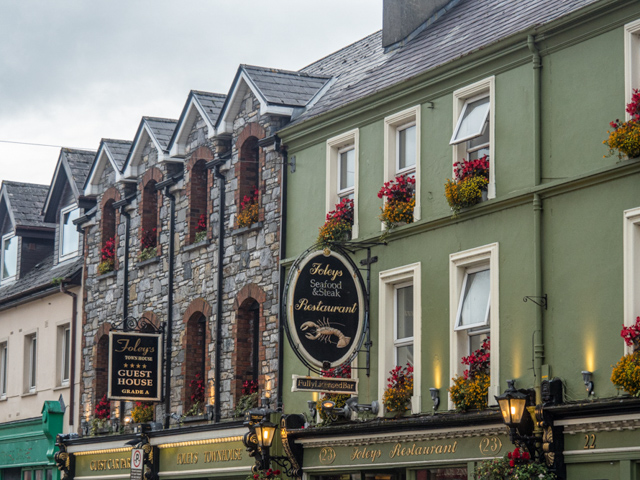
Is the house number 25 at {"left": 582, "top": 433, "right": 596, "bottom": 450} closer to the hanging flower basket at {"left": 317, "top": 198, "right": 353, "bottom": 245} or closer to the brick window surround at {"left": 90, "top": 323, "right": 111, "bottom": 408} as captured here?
the hanging flower basket at {"left": 317, "top": 198, "right": 353, "bottom": 245}

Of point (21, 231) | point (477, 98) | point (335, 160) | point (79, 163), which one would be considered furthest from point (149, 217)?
point (477, 98)

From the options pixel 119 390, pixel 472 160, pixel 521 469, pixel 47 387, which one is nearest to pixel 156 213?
pixel 119 390

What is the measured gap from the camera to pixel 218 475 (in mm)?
25125

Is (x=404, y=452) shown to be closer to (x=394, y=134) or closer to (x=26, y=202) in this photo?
(x=394, y=134)

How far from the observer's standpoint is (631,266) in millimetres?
16047

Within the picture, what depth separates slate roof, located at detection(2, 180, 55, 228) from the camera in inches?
1490

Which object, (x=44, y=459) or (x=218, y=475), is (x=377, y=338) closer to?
(x=218, y=475)

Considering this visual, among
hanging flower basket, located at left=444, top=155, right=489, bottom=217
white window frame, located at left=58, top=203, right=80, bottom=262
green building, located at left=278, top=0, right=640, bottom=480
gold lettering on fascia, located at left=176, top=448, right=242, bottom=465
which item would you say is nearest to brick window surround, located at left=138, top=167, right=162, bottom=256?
white window frame, located at left=58, top=203, right=80, bottom=262

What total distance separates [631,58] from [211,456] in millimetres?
12732

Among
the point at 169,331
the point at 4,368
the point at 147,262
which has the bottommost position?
the point at 4,368

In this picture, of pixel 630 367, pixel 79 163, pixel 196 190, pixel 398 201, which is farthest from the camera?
pixel 79 163

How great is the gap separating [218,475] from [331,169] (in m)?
6.81

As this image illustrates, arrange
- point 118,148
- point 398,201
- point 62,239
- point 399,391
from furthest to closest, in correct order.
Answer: point 62,239
point 118,148
point 398,201
point 399,391

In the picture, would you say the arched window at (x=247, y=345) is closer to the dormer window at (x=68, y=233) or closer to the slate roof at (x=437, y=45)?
the slate roof at (x=437, y=45)
